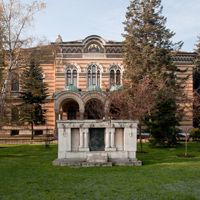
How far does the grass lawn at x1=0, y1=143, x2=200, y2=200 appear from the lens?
465 inches

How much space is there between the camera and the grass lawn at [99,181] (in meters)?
11.8

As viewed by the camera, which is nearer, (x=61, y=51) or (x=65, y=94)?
(x=65, y=94)

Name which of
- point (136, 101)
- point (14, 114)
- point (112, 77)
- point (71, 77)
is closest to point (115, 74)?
point (112, 77)

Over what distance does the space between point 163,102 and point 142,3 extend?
13.3m

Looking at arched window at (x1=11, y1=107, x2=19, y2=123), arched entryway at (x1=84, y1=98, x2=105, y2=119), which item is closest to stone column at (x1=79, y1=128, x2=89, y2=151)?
arched window at (x1=11, y1=107, x2=19, y2=123)

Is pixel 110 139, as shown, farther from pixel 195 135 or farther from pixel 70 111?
pixel 70 111

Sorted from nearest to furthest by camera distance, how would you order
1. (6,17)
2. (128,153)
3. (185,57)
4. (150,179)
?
(150,179) < (128,153) < (6,17) < (185,57)

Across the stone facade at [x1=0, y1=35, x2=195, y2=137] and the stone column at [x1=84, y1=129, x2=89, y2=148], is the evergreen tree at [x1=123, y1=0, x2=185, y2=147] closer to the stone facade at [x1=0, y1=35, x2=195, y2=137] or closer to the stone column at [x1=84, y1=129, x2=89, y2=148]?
the stone facade at [x1=0, y1=35, x2=195, y2=137]

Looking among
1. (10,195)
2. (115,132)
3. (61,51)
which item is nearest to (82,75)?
(61,51)

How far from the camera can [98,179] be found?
1506cm

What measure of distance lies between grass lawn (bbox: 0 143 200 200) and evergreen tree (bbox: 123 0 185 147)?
52.4 feet

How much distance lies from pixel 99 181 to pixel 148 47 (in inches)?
973

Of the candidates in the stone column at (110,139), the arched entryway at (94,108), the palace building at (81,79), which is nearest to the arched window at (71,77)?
the palace building at (81,79)

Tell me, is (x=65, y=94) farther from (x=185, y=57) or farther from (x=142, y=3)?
(x=185, y=57)
